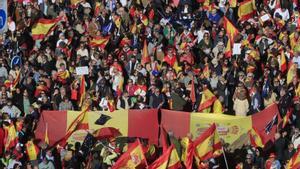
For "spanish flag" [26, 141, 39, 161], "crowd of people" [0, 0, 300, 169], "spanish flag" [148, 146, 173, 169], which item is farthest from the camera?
"crowd of people" [0, 0, 300, 169]

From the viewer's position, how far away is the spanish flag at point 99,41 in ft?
109

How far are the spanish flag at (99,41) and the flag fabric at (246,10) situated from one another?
3.75 m

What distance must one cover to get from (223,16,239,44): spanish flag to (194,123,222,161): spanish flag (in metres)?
5.88

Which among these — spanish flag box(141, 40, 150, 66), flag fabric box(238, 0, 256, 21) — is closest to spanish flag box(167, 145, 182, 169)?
spanish flag box(141, 40, 150, 66)

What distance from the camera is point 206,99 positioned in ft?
94.5

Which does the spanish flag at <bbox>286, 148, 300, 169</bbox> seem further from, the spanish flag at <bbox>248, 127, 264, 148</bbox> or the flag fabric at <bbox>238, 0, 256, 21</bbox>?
the flag fabric at <bbox>238, 0, 256, 21</bbox>

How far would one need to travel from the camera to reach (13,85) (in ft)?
103

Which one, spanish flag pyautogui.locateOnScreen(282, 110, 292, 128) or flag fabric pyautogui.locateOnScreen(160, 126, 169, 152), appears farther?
spanish flag pyautogui.locateOnScreen(282, 110, 292, 128)

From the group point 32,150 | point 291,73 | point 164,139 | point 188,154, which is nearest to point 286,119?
point 291,73

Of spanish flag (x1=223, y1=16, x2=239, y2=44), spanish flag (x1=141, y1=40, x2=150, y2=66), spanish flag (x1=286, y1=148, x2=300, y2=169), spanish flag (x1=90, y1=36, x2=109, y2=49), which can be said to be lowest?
spanish flag (x1=286, y1=148, x2=300, y2=169)

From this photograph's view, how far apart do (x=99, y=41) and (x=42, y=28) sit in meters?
2.09

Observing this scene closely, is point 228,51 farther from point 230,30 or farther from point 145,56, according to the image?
point 145,56

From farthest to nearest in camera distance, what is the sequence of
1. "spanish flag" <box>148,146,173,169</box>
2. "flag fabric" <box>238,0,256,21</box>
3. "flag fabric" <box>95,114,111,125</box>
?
"flag fabric" <box>238,0,256,21</box> < "flag fabric" <box>95,114,111,125</box> < "spanish flag" <box>148,146,173,169</box>

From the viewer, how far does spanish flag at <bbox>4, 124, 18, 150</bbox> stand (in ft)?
91.8
